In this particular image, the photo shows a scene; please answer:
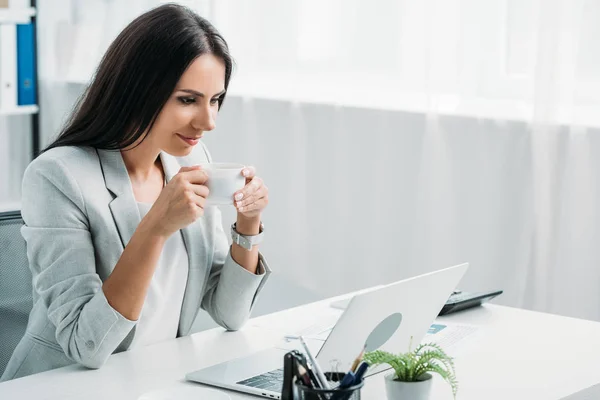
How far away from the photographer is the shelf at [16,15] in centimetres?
360

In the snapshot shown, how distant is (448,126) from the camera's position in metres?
2.67

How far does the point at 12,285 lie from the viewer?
1.77 metres

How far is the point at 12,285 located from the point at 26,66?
7.29 feet

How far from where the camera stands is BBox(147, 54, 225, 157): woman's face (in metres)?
1.63

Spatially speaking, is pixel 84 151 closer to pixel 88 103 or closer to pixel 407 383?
pixel 88 103

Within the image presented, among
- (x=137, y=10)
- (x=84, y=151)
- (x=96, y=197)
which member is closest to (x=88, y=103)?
(x=84, y=151)

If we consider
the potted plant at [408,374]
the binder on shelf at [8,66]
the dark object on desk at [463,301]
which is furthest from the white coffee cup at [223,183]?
the binder on shelf at [8,66]

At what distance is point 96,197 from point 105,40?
2393 millimetres

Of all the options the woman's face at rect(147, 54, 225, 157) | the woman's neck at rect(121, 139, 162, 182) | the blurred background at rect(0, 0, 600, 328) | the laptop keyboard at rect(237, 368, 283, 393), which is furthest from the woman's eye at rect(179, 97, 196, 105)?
the blurred background at rect(0, 0, 600, 328)

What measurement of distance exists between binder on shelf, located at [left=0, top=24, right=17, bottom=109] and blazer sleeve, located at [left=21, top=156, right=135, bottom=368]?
2.19 m

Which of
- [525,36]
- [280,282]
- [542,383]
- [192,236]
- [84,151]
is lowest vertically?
[280,282]

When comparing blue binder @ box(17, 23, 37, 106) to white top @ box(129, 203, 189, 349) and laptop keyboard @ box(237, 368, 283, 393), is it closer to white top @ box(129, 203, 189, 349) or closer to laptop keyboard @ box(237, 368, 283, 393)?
white top @ box(129, 203, 189, 349)

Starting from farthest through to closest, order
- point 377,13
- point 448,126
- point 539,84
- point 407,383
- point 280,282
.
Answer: point 280,282 → point 377,13 → point 448,126 → point 539,84 → point 407,383

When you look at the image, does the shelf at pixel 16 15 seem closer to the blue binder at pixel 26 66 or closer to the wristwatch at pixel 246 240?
the blue binder at pixel 26 66
